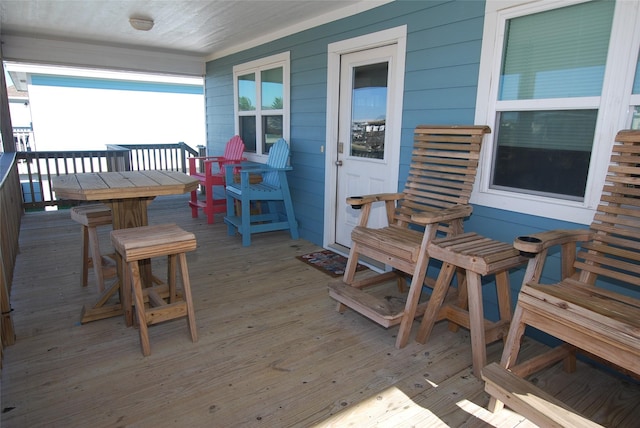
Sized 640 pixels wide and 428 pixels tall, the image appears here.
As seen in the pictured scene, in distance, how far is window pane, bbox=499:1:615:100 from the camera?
2076mm

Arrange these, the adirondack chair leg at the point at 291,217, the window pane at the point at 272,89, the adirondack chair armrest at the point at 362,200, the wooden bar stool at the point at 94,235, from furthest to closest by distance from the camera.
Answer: the window pane at the point at 272,89, the adirondack chair leg at the point at 291,217, the wooden bar stool at the point at 94,235, the adirondack chair armrest at the point at 362,200

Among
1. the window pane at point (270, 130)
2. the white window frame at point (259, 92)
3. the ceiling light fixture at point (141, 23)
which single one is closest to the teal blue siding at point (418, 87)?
the white window frame at point (259, 92)

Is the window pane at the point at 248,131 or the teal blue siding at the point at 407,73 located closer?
the teal blue siding at the point at 407,73

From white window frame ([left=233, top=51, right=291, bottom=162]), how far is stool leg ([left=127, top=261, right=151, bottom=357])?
2888 mm

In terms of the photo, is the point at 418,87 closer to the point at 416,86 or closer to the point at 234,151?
the point at 416,86

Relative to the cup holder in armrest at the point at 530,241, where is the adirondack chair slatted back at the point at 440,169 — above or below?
above

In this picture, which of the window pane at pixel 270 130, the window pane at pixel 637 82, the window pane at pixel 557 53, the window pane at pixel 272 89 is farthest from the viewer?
the window pane at pixel 270 130

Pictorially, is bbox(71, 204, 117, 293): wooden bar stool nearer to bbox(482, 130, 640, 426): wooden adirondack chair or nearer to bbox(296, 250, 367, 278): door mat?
bbox(296, 250, 367, 278): door mat

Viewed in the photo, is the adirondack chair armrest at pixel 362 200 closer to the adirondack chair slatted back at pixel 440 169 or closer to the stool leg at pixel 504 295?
the adirondack chair slatted back at pixel 440 169

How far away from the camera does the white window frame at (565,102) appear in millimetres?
1946

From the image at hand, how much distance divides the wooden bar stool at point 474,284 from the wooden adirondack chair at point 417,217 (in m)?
0.11

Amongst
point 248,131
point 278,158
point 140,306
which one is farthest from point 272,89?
point 140,306

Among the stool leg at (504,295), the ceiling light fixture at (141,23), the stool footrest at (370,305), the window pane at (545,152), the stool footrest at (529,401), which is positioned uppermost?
the ceiling light fixture at (141,23)

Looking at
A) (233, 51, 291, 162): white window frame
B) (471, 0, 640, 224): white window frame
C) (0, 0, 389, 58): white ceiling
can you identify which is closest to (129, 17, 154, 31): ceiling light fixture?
(0, 0, 389, 58): white ceiling
